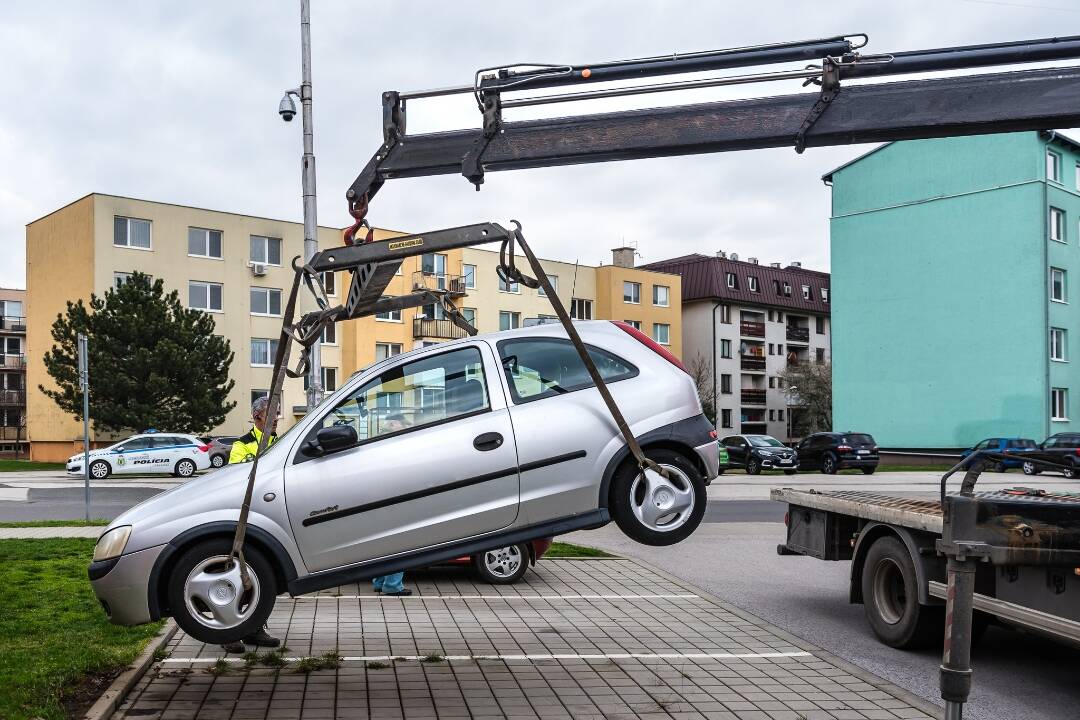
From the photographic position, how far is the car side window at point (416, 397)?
5.82 meters

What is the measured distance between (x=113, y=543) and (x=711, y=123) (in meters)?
4.31

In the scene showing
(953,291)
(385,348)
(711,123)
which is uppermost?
(953,291)

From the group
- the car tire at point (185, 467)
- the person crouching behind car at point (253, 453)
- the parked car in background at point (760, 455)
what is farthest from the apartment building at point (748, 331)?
the person crouching behind car at point (253, 453)

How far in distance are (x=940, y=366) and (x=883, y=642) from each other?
38.7 m

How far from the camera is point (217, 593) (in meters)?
5.66

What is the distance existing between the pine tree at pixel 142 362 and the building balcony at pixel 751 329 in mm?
47493

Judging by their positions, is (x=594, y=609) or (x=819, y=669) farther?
(x=594, y=609)

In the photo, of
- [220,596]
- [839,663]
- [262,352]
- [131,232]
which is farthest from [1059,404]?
[220,596]

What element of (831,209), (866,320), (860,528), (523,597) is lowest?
(523,597)

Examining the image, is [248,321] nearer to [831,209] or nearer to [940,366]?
[831,209]

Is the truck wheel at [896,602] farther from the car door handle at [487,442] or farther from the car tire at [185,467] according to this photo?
the car tire at [185,467]

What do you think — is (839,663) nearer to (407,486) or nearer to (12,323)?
(407,486)

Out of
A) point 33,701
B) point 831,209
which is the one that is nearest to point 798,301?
point 831,209

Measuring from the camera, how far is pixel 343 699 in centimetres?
669
